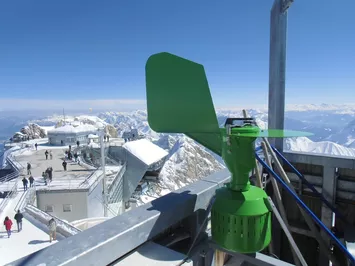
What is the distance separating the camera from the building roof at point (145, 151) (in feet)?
93.9

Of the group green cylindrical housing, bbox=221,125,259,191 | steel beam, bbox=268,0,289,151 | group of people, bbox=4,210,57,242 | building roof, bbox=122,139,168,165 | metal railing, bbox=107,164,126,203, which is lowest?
metal railing, bbox=107,164,126,203

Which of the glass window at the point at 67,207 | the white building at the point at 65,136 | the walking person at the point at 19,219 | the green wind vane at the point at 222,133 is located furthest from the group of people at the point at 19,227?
the white building at the point at 65,136

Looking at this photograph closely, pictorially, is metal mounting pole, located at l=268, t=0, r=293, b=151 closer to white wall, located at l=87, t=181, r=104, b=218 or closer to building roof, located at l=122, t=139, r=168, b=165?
white wall, located at l=87, t=181, r=104, b=218

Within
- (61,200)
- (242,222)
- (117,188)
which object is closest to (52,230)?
(61,200)


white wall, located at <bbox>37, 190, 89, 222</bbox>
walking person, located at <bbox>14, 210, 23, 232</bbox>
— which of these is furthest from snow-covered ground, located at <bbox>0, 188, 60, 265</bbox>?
white wall, located at <bbox>37, 190, 89, 222</bbox>

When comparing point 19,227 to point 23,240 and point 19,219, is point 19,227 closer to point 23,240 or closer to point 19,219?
point 19,219

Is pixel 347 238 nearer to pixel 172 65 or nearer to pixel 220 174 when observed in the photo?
pixel 220 174

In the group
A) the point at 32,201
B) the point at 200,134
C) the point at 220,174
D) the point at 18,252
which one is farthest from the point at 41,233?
the point at 200,134

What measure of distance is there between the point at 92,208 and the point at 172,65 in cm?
1918

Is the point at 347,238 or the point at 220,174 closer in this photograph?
the point at 220,174

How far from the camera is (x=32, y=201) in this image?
55.2 feet

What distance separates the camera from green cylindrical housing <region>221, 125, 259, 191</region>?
7.73 ft

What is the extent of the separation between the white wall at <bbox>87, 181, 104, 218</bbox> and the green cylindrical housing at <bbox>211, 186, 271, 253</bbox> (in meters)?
18.0

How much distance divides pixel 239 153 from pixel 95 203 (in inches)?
775
